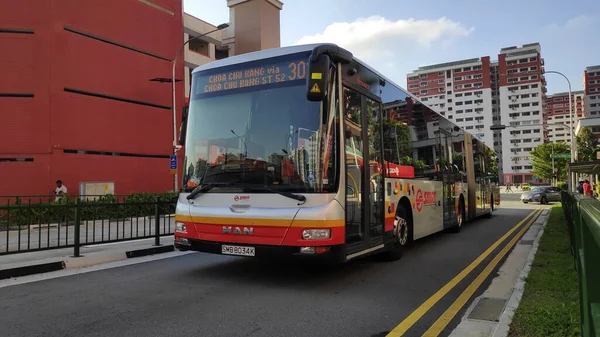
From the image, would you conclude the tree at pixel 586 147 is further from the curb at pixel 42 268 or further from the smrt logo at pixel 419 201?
the curb at pixel 42 268

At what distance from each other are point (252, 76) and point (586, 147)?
8186cm

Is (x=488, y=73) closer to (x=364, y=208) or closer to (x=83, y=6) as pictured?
(x=83, y=6)

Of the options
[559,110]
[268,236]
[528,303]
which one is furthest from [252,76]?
[559,110]

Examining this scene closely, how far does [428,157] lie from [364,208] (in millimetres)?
4343

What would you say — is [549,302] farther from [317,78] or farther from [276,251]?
[317,78]

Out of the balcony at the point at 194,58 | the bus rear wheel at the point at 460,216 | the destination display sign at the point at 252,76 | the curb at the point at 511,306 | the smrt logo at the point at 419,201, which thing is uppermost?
the balcony at the point at 194,58

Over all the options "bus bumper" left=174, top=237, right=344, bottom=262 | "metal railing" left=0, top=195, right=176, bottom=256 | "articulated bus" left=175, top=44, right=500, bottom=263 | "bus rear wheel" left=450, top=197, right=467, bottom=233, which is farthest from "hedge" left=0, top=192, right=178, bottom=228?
"bus rear wheel" left=450, top=197, right=467, bottom=233

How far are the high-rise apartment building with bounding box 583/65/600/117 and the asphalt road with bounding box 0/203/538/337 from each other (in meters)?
165

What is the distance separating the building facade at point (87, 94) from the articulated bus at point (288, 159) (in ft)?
53.4

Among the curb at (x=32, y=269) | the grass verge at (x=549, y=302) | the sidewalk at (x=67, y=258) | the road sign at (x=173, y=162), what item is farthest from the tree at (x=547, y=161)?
the curb at (x=32, y=269)

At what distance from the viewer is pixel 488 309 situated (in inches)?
188

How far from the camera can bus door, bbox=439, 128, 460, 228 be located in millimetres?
11336

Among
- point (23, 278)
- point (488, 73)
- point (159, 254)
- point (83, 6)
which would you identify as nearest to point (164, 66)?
point (83, 6)

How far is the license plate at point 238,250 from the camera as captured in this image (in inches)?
227
